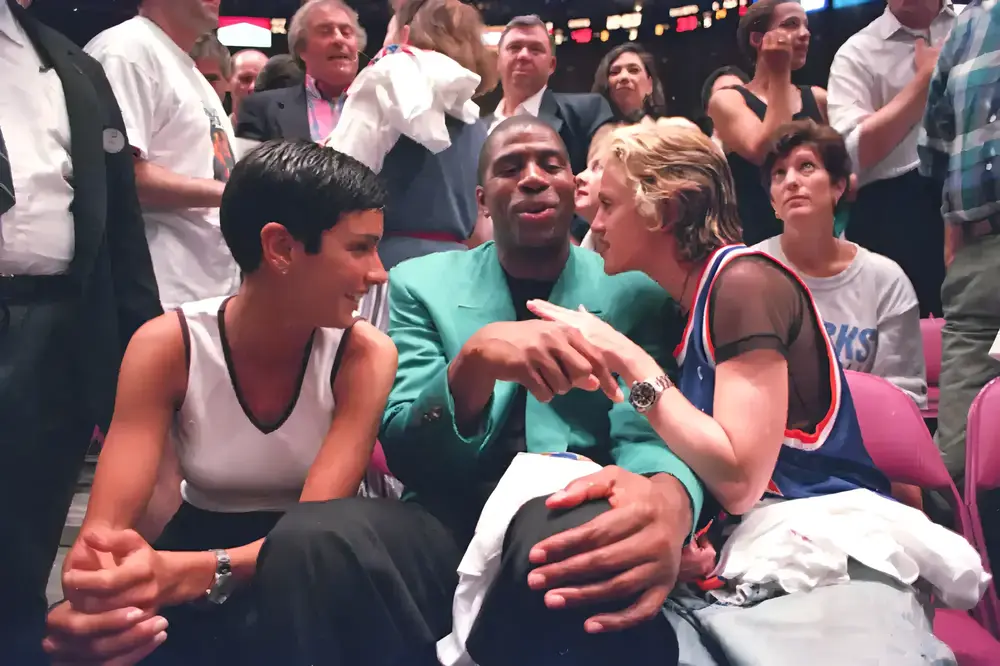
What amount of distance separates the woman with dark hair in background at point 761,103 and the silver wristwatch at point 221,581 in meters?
2.16

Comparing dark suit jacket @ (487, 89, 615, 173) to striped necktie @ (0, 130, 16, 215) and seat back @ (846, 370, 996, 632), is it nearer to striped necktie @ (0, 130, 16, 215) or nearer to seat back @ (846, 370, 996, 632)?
seat back @ (846, 370, 996, 632)

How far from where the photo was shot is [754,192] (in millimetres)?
2861

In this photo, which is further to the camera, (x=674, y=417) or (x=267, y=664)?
(x=674, y=417)

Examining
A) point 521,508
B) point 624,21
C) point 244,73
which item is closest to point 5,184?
point 521,508

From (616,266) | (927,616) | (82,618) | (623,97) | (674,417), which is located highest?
(623,97)

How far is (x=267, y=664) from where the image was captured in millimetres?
1200

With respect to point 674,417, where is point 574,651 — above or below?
below

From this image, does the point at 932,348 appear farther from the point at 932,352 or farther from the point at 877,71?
the point at 877,71

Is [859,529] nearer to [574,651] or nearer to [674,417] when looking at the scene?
[674,417]

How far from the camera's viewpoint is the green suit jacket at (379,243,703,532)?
4.69 ft

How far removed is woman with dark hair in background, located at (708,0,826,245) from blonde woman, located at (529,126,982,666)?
4.20 ft

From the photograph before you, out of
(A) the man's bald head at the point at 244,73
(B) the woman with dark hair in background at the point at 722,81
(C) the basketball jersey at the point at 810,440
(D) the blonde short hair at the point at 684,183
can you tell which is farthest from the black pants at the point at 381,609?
(A) the man's bald head at the point at 244,73

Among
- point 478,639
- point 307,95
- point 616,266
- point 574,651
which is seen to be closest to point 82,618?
point 478,639

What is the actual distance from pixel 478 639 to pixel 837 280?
1682 millimetres
